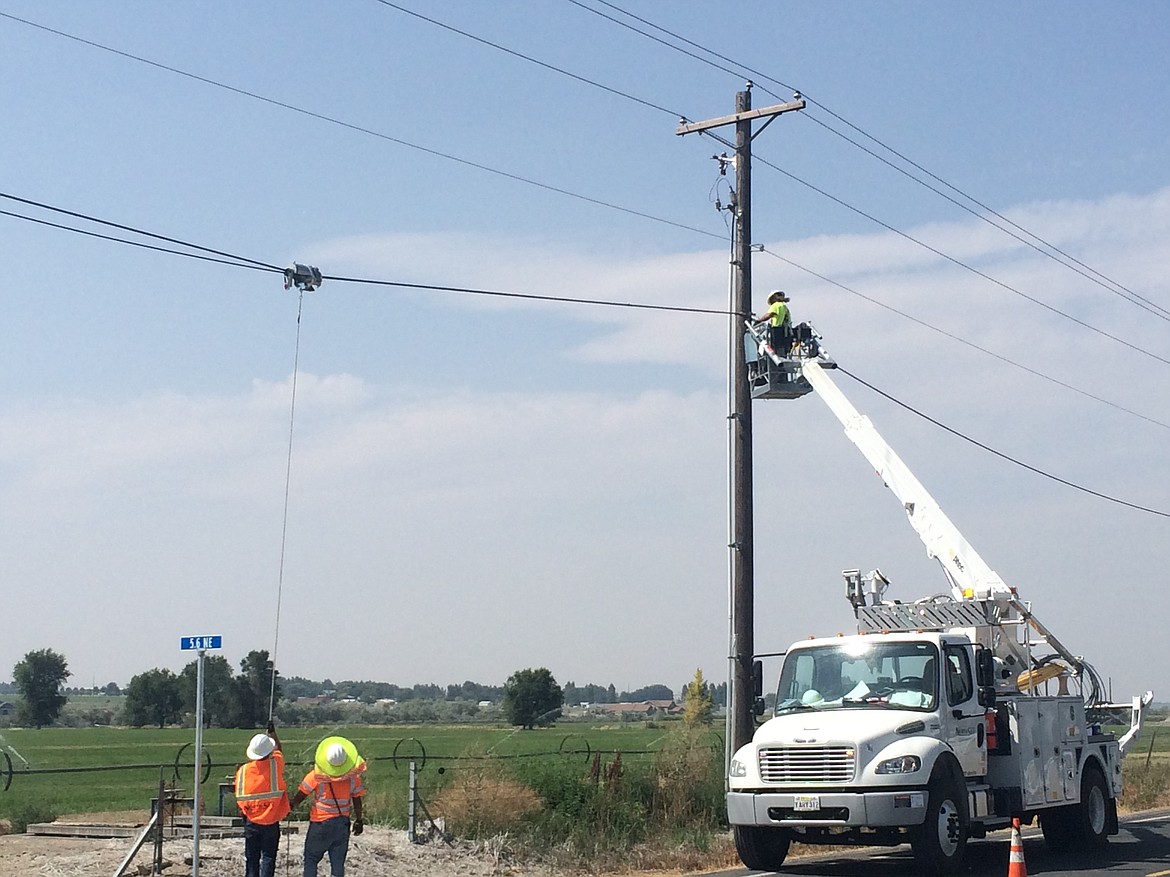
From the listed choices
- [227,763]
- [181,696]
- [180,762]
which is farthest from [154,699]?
[227,763]

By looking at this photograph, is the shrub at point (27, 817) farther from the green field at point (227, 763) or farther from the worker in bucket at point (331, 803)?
the worker in bucket at point (331, 803)

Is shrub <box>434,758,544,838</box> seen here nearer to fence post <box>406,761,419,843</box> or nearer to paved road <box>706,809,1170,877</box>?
fence post <box>406,761,419,843</box>

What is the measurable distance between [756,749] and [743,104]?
31.6 ft

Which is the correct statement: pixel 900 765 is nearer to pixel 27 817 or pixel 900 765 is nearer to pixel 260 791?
pixel 260 791

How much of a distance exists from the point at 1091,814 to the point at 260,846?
10992mm

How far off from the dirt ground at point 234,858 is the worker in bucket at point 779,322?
7.50 metres

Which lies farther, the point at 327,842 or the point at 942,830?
the point at 942,830

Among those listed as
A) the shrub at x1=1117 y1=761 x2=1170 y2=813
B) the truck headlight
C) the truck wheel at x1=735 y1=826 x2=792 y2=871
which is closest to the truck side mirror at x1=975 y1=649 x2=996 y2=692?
the truck headlight

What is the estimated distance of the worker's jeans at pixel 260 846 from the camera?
13.2m

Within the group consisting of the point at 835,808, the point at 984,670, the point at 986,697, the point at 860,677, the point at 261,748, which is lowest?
the point at 835,808

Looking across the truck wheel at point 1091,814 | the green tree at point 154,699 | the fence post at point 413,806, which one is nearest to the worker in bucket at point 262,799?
the fence post at point 413,806

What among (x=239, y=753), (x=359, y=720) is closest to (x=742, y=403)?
(x=239, y=753)

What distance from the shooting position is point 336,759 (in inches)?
495

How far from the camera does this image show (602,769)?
21.0 meters
